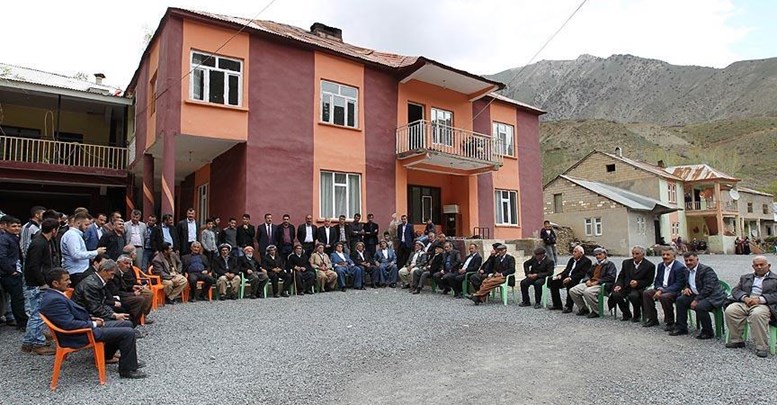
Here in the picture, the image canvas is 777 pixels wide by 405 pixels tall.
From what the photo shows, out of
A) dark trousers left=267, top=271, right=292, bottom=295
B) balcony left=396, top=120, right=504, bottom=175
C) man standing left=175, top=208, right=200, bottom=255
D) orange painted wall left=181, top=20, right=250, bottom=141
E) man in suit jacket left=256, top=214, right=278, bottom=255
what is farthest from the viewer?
balcony left=396, top=120, right=504, bottom=175

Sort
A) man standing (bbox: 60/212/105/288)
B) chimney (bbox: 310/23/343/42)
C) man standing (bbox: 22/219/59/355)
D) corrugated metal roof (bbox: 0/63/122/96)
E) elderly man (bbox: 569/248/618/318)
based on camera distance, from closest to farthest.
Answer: man standing (bbox: 22/219/59/355) < man standing (bbox: 60/212/105/288) < elderly man (bbox: 569/248/618/318) < chimney (bbox: 310/23/343/42) < corrugated metal roof (bbox: 0/63/122/96)

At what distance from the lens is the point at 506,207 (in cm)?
1888

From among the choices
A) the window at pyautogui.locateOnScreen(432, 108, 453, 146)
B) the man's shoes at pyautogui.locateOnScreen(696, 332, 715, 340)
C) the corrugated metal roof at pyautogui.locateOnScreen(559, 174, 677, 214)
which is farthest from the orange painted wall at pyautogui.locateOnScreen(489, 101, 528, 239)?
the corrugated metal roof at pyautogui.locateOnScreen(559, 174, 677, 214)

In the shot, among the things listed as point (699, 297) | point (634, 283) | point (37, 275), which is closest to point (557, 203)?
point (634, 283)

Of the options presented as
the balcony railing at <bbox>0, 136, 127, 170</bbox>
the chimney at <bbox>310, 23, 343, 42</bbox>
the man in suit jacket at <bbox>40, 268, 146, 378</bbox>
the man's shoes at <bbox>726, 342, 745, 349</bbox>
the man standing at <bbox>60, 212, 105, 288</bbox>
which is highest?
the chimney at <bbox>310, 23, 343, 42</bbox>

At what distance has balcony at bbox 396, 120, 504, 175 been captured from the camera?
49.4ft

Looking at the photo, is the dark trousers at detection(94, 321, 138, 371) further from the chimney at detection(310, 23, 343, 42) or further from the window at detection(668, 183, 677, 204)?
the window at detection(668, 183, 677, 204)

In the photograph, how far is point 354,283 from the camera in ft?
39.7

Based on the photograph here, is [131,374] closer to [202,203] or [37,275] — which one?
[37,275]

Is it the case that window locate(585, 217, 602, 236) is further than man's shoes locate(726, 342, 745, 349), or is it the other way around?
window locate(585, 217, 602, 236)

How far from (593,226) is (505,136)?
17.1m

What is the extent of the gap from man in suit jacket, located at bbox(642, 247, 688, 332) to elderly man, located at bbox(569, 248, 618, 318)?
81 centimetres

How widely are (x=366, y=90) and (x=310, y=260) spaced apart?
6066 millimetres

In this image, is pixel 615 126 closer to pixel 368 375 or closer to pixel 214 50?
pixel 214 50
